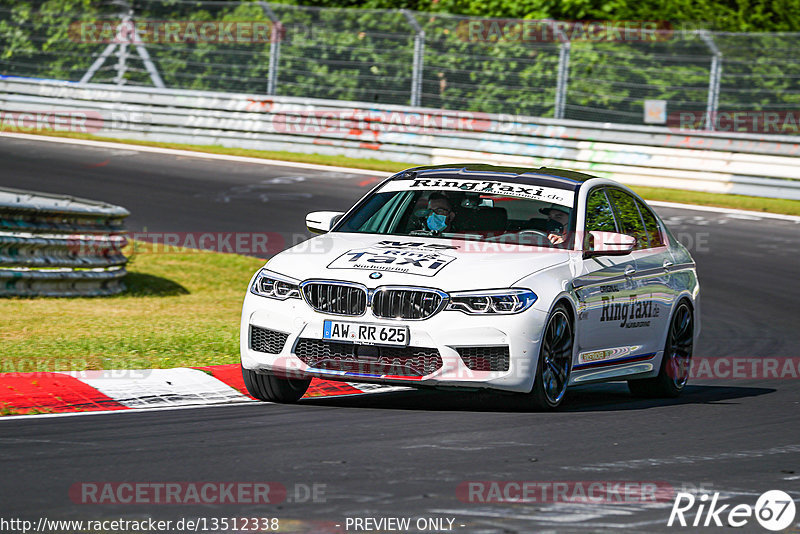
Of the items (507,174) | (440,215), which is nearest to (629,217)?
(507,174)

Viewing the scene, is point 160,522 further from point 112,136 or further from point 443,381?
point 112,136

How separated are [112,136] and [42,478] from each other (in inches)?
849

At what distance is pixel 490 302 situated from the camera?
8.10 m

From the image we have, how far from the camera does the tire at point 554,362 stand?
8.29 metres

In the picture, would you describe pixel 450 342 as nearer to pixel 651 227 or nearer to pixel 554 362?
pixel 554 362

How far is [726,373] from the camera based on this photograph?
11.4 meters

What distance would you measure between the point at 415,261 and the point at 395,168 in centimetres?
1638

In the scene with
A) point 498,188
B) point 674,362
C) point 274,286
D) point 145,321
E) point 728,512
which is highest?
point 498,188

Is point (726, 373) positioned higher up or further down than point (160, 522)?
further down

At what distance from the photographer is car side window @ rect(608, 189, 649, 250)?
32.8 ft

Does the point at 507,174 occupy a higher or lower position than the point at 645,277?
higher

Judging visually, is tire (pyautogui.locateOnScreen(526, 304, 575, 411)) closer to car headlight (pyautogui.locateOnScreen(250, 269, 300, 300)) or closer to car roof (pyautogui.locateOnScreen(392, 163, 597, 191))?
car roof (pyautogui.locateOnScreen(392, 163, 597, 191))

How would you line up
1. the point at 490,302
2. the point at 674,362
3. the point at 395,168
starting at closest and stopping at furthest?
the point at 490,302
the point at 674,362
the point at 395,168

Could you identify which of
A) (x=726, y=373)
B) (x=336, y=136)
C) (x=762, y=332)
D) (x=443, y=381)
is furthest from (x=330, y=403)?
(x=336, y=136)
